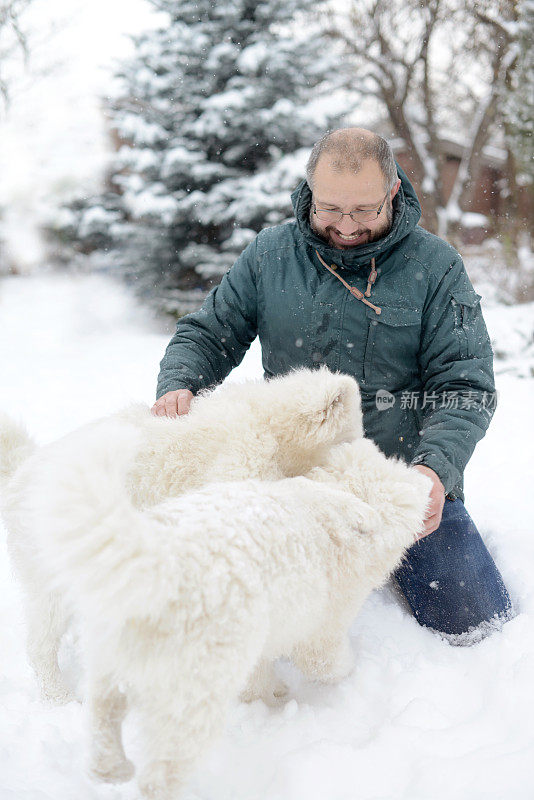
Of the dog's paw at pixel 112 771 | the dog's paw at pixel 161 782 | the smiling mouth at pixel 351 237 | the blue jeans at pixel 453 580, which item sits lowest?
the blue jeans at pixel 453 580

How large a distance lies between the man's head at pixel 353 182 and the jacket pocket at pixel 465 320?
1.43 ft

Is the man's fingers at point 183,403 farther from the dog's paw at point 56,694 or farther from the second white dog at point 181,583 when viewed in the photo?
the dog's paw at point 56,694

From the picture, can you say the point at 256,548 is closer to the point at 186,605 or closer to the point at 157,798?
the point at 186,605

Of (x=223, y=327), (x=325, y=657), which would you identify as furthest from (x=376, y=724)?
(x=223, y=327)

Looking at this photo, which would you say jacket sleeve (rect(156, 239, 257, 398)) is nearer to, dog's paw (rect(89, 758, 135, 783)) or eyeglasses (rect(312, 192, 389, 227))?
eyeglasses (rect(312, 192, 389, 227))

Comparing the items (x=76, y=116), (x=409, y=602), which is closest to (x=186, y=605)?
(x=409, y=602)

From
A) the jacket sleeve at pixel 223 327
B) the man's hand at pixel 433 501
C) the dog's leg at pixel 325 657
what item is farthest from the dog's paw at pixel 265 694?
the jacket sleeve at pixel 223 327

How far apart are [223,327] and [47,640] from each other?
1.56m

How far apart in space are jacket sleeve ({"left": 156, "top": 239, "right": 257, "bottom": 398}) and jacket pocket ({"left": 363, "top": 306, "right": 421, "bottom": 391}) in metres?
0.67

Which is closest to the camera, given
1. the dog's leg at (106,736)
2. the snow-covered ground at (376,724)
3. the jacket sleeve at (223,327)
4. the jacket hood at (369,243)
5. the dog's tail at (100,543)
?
the dog's tail at (100,543)

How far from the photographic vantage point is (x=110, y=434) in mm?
1326

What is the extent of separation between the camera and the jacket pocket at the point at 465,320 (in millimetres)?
2383

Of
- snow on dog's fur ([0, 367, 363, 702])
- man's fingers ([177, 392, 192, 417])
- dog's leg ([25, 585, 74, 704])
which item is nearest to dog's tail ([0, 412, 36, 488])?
snow on dog's fur ([0, 367, 363, 702])

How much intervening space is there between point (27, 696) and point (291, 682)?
3.21 ft
